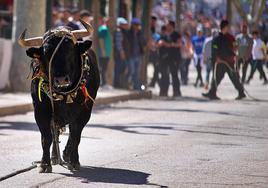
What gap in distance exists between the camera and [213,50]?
83.8 feet

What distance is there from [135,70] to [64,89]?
16.3 meters

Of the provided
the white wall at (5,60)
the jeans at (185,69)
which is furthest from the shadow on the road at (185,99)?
the jeans at (185,69)

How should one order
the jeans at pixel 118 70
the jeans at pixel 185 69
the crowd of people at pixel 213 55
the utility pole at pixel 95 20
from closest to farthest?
the crowd of people at pixel 213 55, the utility pole at pixel 95 20, the jeans at pixel 118 70, the jeans at pixel 185 69

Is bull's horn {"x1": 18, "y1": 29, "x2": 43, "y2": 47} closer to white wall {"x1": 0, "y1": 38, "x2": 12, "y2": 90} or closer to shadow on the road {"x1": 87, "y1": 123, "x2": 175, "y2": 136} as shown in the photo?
shadow on the road {"x1": 87, "y1": 123, "x2": 175, "y2": 136}

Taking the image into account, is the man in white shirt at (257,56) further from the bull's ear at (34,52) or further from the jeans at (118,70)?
the bull's ear at (34,52)

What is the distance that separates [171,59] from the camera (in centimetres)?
2691

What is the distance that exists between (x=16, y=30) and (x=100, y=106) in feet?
10.8

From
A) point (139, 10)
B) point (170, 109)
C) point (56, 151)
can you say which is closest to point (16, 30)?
point (170, 109)

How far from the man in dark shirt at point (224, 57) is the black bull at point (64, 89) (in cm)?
1369

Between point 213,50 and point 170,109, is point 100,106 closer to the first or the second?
point 170,109

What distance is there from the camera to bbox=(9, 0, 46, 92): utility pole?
2416 cm

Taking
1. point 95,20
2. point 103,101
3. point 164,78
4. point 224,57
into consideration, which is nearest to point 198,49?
point 164,78

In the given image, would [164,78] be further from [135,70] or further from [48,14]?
[48,14]

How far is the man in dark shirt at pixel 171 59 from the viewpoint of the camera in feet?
87.7
